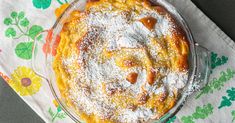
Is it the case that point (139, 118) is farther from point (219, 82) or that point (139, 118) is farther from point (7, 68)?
point (7, 68)

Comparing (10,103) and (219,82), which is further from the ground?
(10,103)

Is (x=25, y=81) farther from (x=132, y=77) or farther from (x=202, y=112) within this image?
(x=202, y=112)

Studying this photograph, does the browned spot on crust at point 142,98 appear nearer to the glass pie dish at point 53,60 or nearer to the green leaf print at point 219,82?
the glass pie dish at point 53,60

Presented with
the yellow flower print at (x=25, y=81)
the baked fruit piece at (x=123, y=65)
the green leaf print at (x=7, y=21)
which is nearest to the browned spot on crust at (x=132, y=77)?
the baked fruit piece at (x=123, y=65)

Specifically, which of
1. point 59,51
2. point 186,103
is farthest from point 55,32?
point 186,103

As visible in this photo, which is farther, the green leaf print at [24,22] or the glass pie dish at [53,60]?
the green leaf print at [24,22]

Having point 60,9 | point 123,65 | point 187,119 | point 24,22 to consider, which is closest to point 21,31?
point 24,22

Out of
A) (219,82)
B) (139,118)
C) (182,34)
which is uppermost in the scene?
(182,34)
